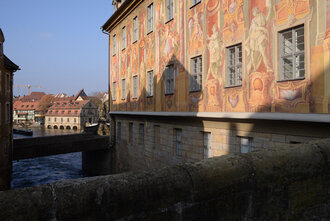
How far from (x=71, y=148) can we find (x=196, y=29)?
1413 cm

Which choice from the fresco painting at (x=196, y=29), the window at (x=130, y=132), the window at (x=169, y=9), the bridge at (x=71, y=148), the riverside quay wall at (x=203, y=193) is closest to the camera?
the riverside quay wall at (x=203, y=193)

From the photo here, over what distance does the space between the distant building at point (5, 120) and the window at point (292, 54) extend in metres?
20.2

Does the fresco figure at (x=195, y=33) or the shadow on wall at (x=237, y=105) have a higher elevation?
the fresco figure at (x=195, y=33)

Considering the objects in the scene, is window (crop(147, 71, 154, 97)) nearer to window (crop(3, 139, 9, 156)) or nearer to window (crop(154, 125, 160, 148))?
window (crop(154, 125, 160, 148))

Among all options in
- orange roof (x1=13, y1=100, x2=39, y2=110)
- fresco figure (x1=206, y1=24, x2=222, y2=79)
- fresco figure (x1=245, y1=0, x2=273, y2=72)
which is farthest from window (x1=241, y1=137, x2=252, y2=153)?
orange roof (x1=13, y1=100, x2=39, y2=110)

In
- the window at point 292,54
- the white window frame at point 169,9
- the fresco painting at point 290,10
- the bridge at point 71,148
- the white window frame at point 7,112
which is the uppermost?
the white window frame at point 169,9

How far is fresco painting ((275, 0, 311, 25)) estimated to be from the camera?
636 cm

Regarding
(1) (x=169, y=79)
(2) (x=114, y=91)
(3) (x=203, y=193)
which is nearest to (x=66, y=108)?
(2) (x=114, y=91)

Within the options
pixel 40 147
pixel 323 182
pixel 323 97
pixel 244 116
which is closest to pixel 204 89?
pixel 244 116

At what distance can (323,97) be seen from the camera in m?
5.99

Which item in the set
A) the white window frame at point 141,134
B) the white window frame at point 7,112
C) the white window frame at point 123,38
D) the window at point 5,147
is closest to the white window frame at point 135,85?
the white window frame at point 141,134

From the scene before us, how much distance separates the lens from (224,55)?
8883mm

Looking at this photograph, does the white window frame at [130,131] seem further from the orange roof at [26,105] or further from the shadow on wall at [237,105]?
the orange roof at [26,105]

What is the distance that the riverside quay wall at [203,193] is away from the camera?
5.75 feet
